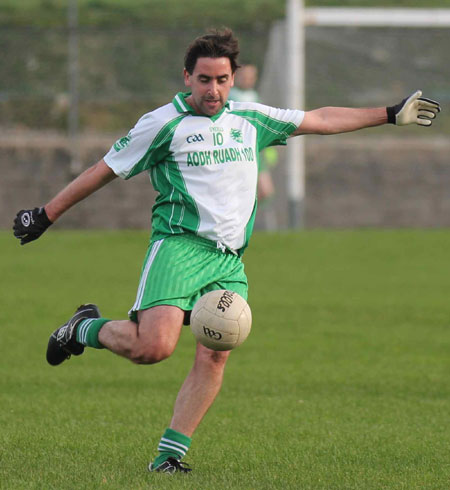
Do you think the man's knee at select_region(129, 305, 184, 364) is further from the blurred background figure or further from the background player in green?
the blurred background figure

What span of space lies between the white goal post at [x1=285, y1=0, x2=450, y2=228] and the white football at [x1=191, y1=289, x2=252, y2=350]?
13009mm

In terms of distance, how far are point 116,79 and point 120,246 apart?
13.3ft

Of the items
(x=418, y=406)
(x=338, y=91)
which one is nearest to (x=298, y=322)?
(x=418, y=406)

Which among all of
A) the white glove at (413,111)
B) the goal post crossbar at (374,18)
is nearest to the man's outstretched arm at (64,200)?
the white glove at (413,111)

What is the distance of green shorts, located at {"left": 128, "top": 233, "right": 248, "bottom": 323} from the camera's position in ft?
18.6

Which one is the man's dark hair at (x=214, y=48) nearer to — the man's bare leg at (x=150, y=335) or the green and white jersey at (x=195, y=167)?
the green and white jersey at (x=195, y=167)

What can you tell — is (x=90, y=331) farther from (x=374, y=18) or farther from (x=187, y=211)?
(x=374, y=18)

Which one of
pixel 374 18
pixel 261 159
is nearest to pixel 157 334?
pixel 261 159

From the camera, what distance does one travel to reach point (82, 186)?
5.81m

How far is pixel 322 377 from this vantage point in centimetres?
878

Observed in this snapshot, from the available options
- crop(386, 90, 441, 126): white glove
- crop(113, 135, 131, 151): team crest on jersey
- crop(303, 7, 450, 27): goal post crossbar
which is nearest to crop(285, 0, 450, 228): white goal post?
crop(303, 7, 450, 27): goal post crossbar

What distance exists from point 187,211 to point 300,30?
1367cm

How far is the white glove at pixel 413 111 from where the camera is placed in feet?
19.8

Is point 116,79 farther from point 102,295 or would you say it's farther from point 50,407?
point 50,407
